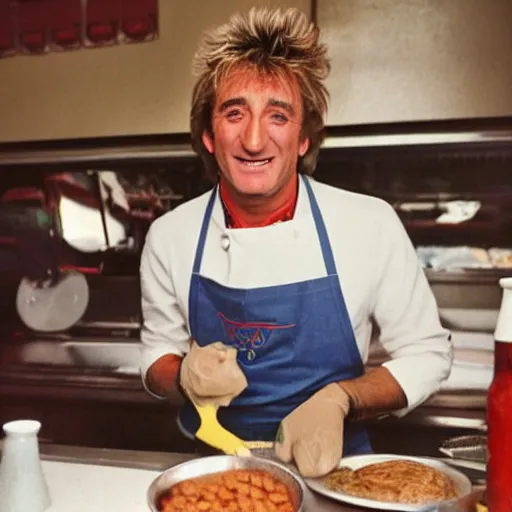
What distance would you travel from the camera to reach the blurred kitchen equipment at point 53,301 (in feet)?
5.08

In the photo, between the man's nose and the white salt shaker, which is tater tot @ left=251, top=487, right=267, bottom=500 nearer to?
the white salt shaker

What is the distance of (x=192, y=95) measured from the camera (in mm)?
1447

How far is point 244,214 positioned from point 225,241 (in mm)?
72

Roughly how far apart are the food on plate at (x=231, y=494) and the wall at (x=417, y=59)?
29.7 inches

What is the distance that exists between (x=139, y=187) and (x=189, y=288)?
0.88 ft

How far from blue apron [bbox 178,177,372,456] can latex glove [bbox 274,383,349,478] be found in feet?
0.07

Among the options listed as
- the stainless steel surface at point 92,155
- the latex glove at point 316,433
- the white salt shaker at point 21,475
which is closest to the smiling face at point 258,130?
the stainless steel surface at point 92,155

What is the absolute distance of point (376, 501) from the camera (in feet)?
3.71

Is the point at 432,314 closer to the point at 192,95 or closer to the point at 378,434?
the point at 378,434

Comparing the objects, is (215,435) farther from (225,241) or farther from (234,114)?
(234,114)

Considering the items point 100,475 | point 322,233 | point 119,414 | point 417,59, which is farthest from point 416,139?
point 100,475

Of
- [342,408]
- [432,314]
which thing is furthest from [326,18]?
[342,408]

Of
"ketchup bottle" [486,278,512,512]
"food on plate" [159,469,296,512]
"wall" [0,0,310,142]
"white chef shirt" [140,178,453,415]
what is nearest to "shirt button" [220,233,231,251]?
"white chef shirt" [140,178,453,415]

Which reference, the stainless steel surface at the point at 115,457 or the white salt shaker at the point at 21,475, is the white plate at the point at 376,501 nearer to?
the stainless steel surface at the point at 115,457
